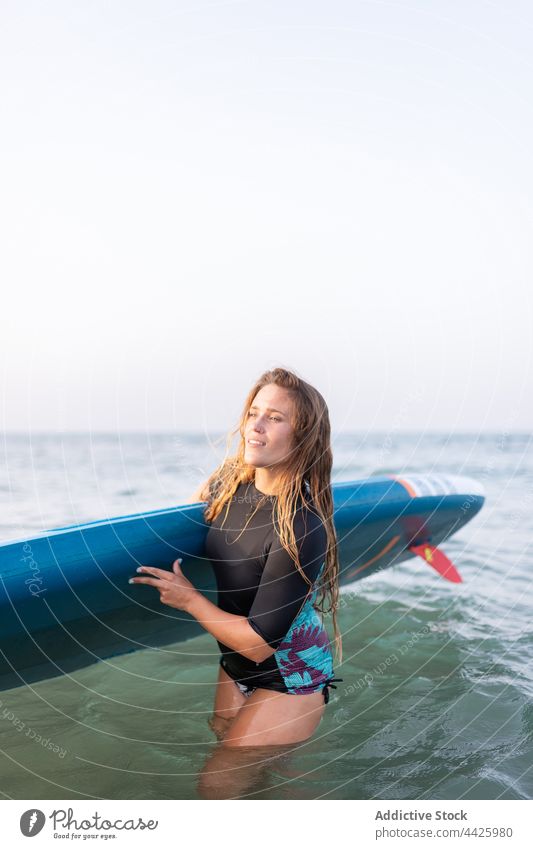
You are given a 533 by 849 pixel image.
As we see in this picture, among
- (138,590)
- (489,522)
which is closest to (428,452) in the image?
(489,522)

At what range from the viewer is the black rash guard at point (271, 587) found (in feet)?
7.54

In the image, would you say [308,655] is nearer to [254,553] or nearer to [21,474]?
[254,553]

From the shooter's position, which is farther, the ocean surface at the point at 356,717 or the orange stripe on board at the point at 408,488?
the orange stripe on board at the point at 408,488

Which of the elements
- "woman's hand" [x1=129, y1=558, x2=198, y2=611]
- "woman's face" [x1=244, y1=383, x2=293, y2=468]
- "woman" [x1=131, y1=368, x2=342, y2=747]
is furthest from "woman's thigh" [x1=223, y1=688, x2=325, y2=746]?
"woman's face" [x1=244, y1=383, x2=293, y2=468]

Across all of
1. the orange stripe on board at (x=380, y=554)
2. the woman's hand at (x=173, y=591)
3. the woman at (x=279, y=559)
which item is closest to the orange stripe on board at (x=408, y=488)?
the orange stripe on board at (x=380, y=554)

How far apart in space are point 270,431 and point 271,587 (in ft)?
1.80

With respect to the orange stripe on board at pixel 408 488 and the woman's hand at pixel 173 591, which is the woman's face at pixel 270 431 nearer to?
the woman's hand at pixel 173 591

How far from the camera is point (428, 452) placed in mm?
19859

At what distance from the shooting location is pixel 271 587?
7.59 feet
